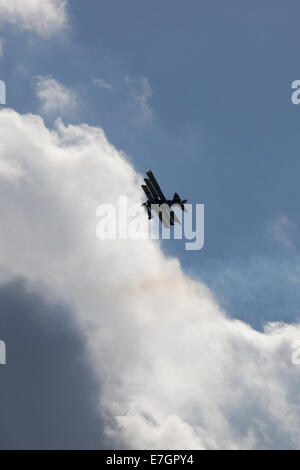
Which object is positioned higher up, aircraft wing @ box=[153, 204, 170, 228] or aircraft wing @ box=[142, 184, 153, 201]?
aircraft wing @ box=[142, 184, 153, 201]

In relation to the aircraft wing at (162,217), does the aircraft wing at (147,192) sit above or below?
above

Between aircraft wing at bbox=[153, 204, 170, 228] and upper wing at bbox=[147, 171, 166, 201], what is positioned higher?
upper wing at bbox=[147, 171, 166, 201]

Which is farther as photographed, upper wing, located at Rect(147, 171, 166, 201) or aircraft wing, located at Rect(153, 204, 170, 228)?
aircraft wing, located at Rect(153, 204, 170, 228)

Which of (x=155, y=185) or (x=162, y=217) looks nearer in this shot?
(x=155, y=185)

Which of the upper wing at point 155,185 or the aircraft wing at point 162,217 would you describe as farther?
the aircraft wing at point 162,217

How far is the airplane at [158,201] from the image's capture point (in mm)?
143875

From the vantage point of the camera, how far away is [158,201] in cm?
14825

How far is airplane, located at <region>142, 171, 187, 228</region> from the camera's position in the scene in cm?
14388

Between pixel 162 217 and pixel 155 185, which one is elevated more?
pixel 155 185
